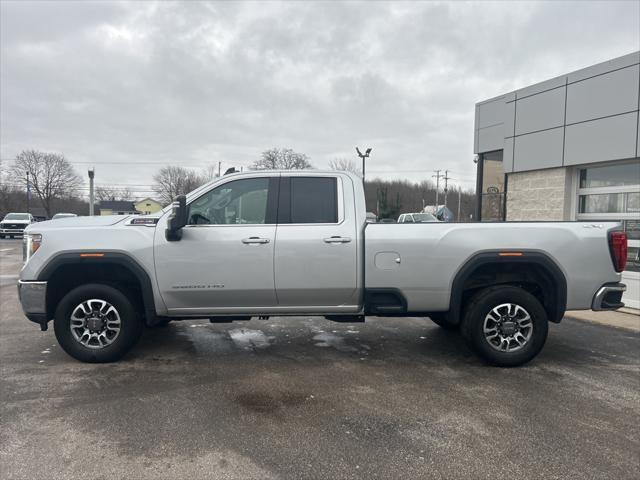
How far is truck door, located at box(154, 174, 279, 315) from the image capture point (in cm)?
479

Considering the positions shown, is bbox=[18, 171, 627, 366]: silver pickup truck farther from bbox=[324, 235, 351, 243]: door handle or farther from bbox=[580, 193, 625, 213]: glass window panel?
bbox=[580, 193, 625, 213]: glass window panel

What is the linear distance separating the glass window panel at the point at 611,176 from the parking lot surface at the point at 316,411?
6796 mm

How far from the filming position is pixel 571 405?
158 inches

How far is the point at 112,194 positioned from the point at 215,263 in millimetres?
99641

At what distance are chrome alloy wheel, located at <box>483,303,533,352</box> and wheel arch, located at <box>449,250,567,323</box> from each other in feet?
1.02

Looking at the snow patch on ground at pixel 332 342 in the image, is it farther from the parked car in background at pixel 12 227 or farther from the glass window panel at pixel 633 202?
the parked car in background at pixel 12 227

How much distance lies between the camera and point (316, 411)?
383 cm

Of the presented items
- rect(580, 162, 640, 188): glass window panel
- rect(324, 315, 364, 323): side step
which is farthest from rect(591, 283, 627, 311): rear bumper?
rect(580, 162, 640, 188): glass window panel

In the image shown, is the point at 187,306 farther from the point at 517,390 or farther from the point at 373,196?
the point at 373,196

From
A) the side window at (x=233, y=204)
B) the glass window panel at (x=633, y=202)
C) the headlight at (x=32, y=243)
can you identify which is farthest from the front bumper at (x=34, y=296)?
the glass window panel at (x=633, y=202)

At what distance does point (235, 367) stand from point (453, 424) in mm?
2371

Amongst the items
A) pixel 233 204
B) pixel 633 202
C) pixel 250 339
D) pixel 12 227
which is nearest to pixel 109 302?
pixel 233 204

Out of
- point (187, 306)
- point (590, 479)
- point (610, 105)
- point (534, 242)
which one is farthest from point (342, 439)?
point (610, 105)

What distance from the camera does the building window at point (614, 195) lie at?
11.0 meters
